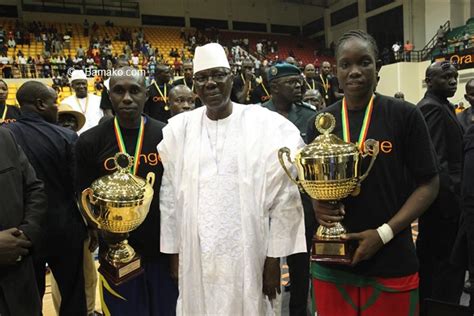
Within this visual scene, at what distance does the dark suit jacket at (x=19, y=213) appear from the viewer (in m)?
1.97

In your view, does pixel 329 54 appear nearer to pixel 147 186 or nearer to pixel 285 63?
pixel 285 63

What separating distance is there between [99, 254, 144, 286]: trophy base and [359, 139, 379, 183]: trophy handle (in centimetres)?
121

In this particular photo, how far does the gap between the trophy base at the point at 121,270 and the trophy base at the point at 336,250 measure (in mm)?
970

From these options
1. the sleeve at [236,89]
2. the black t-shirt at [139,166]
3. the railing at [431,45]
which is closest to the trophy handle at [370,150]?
the black t-shirt at [139,166]

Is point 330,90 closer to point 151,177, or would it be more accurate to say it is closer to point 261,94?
point 261,94

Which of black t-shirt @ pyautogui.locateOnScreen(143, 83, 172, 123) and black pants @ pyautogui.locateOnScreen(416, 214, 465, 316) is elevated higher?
black t-shirt @ pyautogui.locateOnScreen(143, 83, 172, 123)

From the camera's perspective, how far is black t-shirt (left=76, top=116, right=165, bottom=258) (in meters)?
2.28

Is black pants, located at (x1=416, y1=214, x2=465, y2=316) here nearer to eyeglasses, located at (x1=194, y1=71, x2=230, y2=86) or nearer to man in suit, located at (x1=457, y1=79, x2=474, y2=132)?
Result: man in suit, located at (x1=457, y1=79, x2=474, y2=132)

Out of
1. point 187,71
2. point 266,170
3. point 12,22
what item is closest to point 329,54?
point 12,22

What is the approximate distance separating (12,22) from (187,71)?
1927cm

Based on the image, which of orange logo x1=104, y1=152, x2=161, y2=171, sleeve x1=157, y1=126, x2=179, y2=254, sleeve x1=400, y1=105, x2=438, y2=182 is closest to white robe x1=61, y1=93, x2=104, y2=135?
orange logo x1=104, y1=152, x2=161, y2=171

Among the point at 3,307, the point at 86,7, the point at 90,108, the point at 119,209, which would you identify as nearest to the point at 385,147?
the point at 119,209

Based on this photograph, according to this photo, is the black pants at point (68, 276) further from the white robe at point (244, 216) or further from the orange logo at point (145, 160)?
the white robe at point (244, 216)

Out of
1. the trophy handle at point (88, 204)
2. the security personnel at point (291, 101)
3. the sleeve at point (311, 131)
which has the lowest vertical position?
the trophy handle at point (88, 204)
